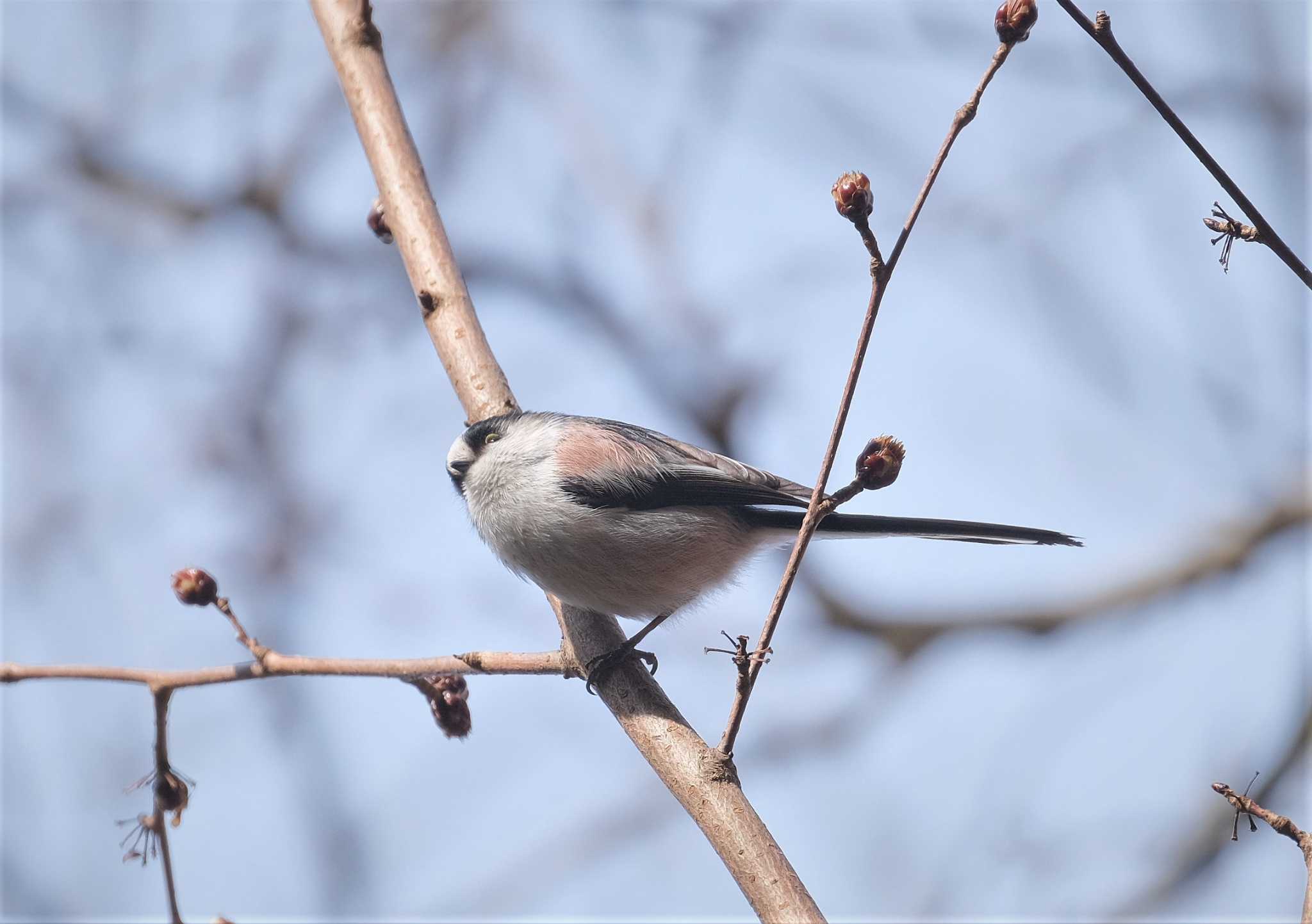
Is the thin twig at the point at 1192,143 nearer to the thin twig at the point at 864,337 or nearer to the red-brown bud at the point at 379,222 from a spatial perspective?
the thin twig at the point at 864,337

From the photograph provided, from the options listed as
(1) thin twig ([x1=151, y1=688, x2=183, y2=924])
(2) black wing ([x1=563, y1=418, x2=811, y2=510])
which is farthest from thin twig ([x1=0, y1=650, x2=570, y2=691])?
(2) black wing ([x1=563, y1=418, x2=811, y2=510])

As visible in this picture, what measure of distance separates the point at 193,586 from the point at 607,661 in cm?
91

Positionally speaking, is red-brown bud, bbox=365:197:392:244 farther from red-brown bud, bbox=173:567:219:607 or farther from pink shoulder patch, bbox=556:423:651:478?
red-brown bud, bbox=173:567:219:607

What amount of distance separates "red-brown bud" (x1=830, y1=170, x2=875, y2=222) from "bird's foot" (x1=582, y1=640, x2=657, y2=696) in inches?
50.6

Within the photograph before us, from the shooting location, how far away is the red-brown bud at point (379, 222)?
2.84 meters

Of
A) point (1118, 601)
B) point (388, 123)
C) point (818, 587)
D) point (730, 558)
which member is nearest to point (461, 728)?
point (730, 558)

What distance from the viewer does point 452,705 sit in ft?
7.72

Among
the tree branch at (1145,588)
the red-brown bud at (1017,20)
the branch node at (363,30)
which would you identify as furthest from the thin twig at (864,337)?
the tree branch at (1145,588)

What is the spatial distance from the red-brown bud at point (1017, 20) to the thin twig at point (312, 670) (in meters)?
1.53

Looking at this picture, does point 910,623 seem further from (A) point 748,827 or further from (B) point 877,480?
(B) point 877,480

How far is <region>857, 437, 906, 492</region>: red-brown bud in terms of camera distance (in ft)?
5.11

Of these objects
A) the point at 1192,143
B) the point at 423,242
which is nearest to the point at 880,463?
the point at 1192,143

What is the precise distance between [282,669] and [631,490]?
43.8 inches

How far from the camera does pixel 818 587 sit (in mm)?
5398
